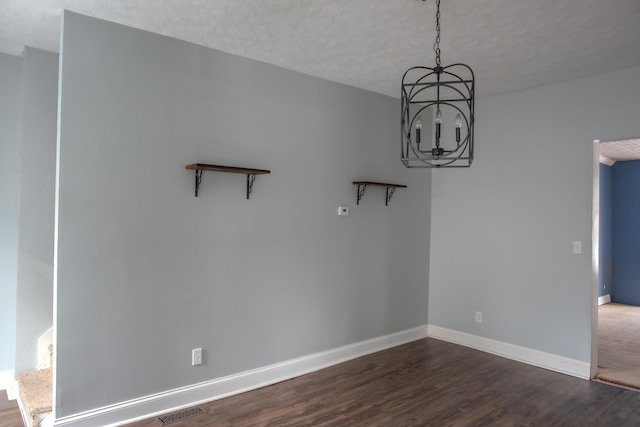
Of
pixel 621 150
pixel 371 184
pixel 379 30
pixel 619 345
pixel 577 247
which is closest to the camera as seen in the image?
pixel 379 30

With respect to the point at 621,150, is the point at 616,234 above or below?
below

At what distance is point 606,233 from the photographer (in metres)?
7.01

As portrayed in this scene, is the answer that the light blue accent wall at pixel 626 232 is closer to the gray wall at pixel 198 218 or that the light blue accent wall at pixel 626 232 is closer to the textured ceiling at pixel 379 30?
the textured ceiling at pixel 379 30

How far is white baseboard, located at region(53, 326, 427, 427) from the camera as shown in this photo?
2.65 m

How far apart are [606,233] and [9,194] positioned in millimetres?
8125

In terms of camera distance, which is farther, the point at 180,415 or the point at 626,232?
the point at 626,232

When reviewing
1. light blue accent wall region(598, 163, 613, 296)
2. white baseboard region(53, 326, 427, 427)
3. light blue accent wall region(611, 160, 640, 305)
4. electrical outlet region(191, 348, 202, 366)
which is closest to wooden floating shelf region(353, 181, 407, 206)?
white baseboard region(53, 326, 427, 427)

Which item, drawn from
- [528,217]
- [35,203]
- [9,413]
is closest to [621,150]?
[528,217]

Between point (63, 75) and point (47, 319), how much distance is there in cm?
186

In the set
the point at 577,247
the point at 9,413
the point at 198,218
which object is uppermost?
the point at 198,218

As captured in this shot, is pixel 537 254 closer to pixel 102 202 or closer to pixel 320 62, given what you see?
pixel 320 62

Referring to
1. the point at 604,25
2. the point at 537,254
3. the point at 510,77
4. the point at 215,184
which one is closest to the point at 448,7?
the point at 604,25

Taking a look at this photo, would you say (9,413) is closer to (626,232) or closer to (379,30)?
(379,30)

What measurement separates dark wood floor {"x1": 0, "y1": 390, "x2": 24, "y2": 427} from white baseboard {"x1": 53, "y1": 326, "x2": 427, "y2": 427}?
481mm
